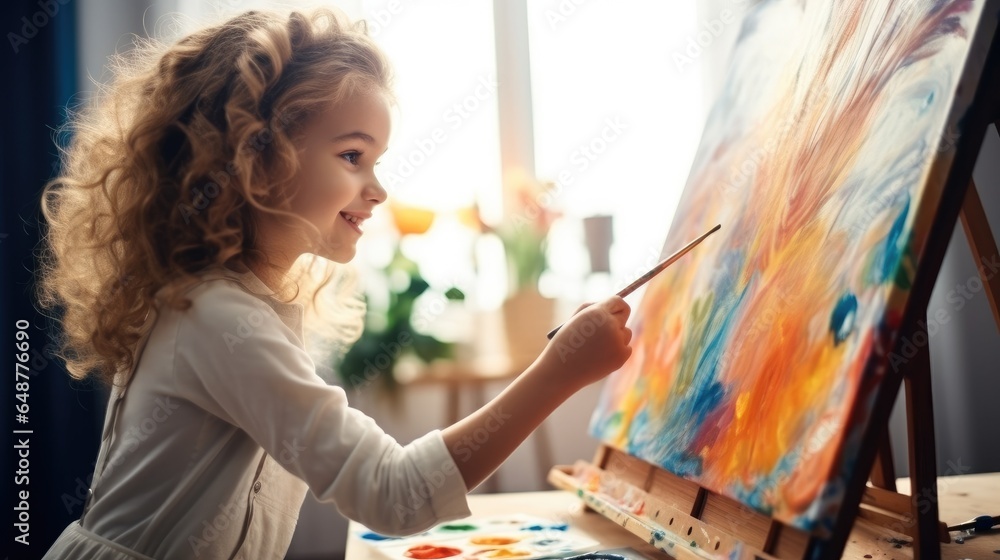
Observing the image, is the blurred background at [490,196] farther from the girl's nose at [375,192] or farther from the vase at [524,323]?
the girl's nose at [375,192]

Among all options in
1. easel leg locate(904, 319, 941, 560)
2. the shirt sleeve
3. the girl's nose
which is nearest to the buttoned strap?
the shirt sleeve

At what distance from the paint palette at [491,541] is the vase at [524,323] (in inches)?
48.8

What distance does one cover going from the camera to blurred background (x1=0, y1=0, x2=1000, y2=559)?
87.8 inches

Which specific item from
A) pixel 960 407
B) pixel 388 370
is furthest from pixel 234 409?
pixel 960 407

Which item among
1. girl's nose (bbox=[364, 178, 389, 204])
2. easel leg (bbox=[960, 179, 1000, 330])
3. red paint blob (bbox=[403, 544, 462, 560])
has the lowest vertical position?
red paint blob (bbox=[403, 544, 462, 560])

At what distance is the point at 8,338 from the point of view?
7.16ft

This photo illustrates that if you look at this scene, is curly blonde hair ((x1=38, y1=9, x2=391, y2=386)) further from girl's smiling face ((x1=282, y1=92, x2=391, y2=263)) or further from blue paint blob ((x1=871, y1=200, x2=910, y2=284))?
blue paint blob ((x1=871, y1=200, x2=910, y2=284))

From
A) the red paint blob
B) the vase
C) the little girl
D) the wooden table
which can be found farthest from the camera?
the vase

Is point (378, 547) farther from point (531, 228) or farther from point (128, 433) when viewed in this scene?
point (531, 228)

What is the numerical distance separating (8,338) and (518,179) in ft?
5.24

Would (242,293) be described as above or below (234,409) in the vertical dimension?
above

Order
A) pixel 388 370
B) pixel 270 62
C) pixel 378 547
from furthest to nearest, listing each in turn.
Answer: pixel 388 370 → pixel 378 547 → pixel 270 62

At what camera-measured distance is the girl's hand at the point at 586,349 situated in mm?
828

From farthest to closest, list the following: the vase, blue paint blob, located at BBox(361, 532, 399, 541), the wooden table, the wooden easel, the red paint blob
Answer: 1. the vase
2. blue paint blob, located at BBox(361, 532, 399, 541)
3. the red paint blob
4. the wooden table
5. the wooden easel
